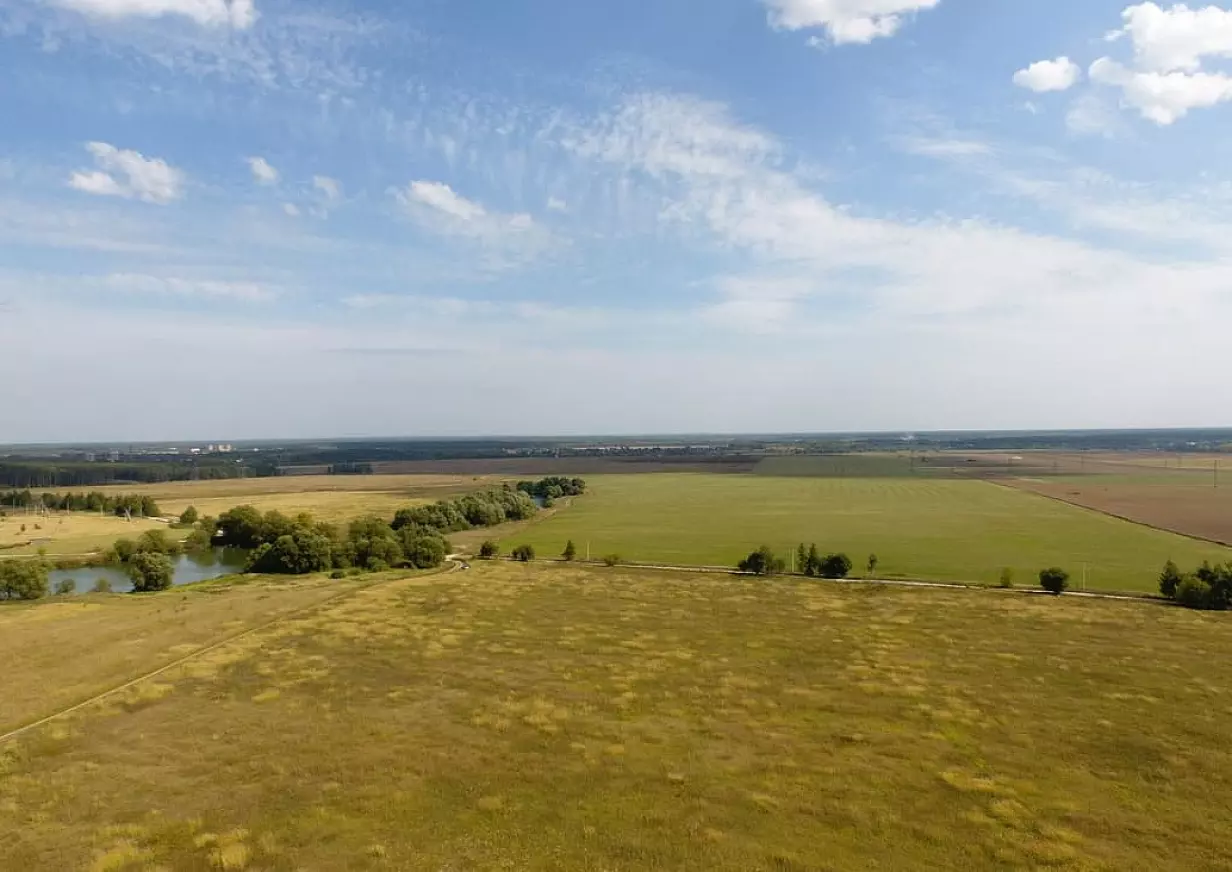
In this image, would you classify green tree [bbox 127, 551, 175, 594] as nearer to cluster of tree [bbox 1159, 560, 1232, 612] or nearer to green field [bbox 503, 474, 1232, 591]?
green field [bbox 503, 474, 1232, 591]

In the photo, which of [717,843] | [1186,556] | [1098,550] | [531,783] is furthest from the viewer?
[1098,550]

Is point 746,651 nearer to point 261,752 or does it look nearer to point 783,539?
point 261,752

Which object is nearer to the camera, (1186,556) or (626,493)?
(1186,556)

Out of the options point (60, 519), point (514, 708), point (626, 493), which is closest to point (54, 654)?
point (514, 708)

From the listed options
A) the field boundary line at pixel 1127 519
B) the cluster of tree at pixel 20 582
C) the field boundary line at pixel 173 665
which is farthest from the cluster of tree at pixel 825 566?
the cluster of tree at pixel 20 582

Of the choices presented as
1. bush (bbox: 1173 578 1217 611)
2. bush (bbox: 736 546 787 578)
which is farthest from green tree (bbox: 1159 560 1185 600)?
bush (bbox: 736 546 787 578)

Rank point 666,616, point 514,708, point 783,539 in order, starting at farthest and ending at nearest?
point 783,539 < point 666,616 < point 514,708

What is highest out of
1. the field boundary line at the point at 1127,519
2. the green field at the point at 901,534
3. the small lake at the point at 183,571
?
the field boundary line at the point at 1127,519

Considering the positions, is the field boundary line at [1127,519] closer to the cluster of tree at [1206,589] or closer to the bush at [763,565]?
the cluster of tree at [1206,589]
